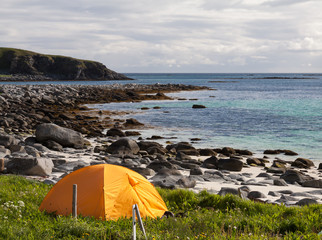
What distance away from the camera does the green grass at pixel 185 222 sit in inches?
262

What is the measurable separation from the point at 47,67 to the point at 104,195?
14135 centimetres

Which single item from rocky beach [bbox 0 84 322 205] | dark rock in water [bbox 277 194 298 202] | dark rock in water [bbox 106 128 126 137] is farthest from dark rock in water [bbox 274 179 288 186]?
dark rock in water [bbox 106 128 126 137]

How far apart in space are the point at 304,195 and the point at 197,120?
75.1 feet

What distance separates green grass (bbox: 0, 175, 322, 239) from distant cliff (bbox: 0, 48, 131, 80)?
13080cm

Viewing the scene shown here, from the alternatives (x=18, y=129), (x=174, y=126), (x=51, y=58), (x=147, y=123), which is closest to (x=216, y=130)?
(x=174, y=126)

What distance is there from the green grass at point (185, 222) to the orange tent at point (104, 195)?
36 cm

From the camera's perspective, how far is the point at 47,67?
141 metres

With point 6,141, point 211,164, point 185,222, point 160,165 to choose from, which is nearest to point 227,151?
point 211,164

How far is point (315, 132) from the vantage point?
27.3 metres

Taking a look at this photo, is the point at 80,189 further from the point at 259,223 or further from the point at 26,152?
the point at 26,152

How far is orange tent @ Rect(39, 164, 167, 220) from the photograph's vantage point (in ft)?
26.7

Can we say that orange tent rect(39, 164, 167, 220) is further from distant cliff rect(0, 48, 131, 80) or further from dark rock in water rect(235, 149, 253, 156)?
distant cliff rect(0, 48, 131, 80)

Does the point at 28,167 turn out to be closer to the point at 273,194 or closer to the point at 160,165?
the point at 160,165

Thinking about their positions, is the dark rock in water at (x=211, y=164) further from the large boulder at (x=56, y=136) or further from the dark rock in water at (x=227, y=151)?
the large boulder at (x=56, y=136)
